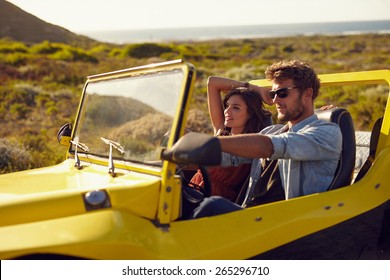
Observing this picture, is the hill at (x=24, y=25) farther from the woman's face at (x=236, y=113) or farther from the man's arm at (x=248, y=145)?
the man's arm at (x=248, y=145)

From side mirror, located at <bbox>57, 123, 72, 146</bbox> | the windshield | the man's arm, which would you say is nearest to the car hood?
the windshield

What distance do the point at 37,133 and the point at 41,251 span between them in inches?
375

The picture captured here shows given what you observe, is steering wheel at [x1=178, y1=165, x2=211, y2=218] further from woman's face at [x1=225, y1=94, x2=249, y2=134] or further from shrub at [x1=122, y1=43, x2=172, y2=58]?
shrub at [x1=122, y1=43, x2=172, y2=58]

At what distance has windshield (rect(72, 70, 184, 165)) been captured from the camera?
251 cm

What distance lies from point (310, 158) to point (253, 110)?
946mm

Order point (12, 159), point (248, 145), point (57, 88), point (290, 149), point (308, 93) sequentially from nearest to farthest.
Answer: point (248, 145) < point (290, 149) < point (308, 93) < point (12, 159) < point (57, 88)

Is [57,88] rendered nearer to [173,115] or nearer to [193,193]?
[193,193]

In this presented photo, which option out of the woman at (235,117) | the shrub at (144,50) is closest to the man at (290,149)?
the woman at (235,117)

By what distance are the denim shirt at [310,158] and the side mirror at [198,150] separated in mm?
698

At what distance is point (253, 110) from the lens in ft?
12.0

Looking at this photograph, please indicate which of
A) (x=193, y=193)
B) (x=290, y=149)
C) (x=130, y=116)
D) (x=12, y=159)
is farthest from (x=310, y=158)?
(x=12, y=159)

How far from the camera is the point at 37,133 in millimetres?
11023

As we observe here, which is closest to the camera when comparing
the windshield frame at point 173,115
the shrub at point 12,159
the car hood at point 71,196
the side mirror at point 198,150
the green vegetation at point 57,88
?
the side mirror at point 198,150

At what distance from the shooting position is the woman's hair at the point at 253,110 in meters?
3.63
